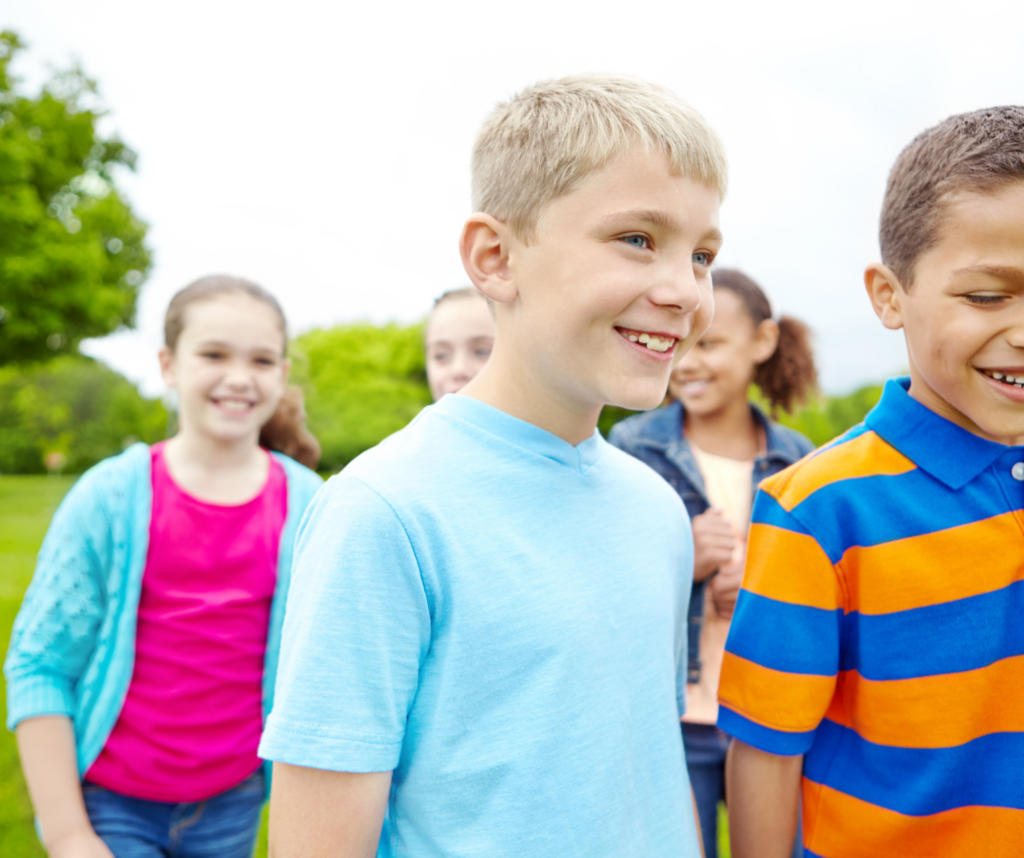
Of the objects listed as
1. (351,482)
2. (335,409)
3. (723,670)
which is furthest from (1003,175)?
(335,409)

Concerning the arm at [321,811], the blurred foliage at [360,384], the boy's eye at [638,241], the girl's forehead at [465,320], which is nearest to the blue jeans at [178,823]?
the arm at [321,811]

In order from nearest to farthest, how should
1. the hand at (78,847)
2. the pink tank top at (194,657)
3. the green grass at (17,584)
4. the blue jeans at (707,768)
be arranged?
the hand at (78,847), the pink tank top at (194,657), the blue jeans at (707,768), the green grass at (17,584)

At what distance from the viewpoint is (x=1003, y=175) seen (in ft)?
4.37

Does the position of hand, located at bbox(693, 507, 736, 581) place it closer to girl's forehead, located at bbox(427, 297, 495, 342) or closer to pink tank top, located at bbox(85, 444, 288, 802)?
girl's forehead, located at bbox(427, 297, 495, 342)

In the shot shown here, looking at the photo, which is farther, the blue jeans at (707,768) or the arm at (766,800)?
the blue jeans at (707,768)

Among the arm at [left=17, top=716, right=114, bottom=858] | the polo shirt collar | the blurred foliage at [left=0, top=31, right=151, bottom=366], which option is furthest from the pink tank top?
the blurred foliage at [left=0, top=31, right=151, bottom=366]

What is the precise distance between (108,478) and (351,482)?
4.42ft

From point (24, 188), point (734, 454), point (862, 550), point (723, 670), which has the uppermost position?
point (24, 188)

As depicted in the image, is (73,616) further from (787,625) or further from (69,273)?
(69,273)

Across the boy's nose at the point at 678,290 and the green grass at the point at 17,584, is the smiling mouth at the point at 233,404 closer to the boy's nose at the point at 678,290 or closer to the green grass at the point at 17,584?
the boy's nose at the point at 678,290

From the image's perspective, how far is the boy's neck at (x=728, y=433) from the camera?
279 cm

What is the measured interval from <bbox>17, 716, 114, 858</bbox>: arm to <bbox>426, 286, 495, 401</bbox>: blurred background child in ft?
4.74

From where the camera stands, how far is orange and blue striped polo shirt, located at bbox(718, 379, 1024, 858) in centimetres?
135

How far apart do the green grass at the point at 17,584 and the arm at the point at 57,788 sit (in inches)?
61.7
